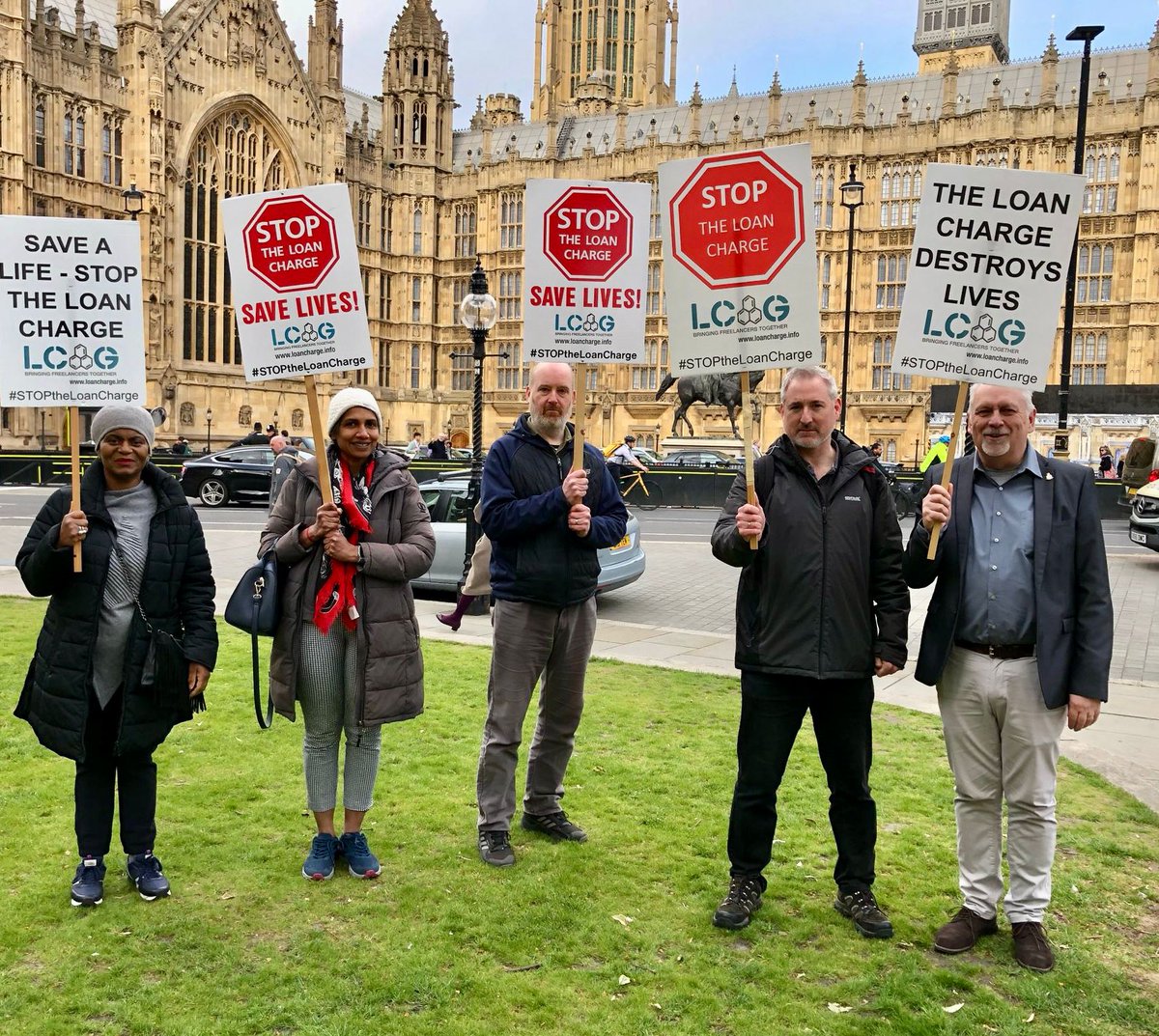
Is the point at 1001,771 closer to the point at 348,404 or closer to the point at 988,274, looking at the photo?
the point at 988,274

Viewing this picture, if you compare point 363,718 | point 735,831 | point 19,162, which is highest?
point 19,162

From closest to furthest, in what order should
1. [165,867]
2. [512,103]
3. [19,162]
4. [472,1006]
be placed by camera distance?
[472,1006] < [165,867] < [19,162] < [512,103]

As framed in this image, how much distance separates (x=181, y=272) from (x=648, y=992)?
48.3 metres

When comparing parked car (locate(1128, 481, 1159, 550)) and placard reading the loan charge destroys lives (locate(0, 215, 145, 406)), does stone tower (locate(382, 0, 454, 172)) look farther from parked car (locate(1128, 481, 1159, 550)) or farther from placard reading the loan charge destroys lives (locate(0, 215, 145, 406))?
placard reading the loan charge destroys lives (locate(0, 215, 145, 406))

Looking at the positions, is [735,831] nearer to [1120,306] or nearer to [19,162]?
[19,162]

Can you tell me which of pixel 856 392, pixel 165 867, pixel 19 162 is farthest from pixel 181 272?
pixel 165 867

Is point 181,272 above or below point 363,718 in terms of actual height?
above

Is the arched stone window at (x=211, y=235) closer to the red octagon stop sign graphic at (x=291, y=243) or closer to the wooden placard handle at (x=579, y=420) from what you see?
the red octagon stop sign graphic at (x=291, y=243)

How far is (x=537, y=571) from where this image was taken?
450cm

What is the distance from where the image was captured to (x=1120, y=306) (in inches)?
1822

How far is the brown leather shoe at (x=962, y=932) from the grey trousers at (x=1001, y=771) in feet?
0.12

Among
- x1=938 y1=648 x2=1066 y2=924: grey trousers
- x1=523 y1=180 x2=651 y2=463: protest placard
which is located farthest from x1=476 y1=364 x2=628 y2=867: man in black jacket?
x1=938 y1=648 x2=1066 y2=924: grey trousers

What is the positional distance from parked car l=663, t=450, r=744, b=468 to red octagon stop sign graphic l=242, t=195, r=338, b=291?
29226mm

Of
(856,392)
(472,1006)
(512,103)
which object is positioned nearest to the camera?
(472,1006)
